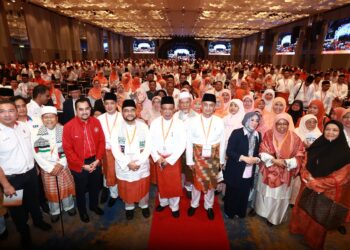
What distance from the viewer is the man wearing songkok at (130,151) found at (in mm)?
2865

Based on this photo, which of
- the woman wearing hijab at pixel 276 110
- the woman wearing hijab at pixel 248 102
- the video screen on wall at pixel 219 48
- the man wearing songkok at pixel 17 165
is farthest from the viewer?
the video screen on wall at pixel 219 48

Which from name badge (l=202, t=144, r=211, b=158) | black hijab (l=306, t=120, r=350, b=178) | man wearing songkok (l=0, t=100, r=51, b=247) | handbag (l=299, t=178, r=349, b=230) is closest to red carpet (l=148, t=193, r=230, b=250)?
name badge (l=202, t=144, r=211, b=158)

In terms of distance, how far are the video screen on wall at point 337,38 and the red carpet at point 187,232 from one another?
13529 mm

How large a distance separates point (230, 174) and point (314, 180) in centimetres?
94

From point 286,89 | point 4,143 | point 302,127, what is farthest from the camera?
point 286,89

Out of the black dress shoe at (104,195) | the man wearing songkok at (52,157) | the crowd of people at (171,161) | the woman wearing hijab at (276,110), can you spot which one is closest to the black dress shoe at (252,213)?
the crowd of people at (171,161)

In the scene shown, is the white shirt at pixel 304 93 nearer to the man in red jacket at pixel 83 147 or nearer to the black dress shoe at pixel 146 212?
the black dress shoe at pixel 146 212

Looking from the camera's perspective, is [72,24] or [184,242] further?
[72,24]

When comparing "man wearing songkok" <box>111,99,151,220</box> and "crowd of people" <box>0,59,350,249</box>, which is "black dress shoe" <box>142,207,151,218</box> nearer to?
"crowd of people" <box>0,59,350,249</box>

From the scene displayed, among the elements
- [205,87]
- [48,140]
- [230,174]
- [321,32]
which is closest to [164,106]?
[230,174]

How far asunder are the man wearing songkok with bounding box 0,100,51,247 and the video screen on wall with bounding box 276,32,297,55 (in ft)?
69.4

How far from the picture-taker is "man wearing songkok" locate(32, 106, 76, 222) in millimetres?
2629

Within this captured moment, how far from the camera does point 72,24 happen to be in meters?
19.7

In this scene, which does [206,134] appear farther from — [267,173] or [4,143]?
[4,143]
